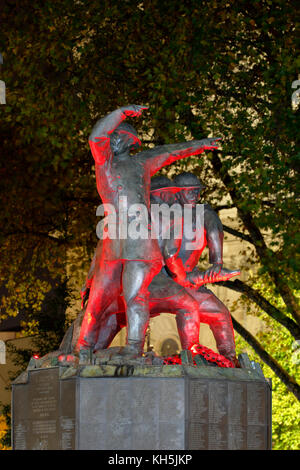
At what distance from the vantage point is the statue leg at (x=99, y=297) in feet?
31.3

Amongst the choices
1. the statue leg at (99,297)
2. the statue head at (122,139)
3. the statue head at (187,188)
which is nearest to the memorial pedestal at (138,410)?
the statue leg at (99,297)

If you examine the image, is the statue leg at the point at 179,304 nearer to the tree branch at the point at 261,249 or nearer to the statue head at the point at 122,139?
the statue head at the point at 122,139

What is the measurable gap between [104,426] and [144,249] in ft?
6.11

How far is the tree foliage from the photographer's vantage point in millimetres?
16094

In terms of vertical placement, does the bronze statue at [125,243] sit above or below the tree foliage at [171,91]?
below

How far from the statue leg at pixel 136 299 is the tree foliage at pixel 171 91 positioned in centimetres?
647

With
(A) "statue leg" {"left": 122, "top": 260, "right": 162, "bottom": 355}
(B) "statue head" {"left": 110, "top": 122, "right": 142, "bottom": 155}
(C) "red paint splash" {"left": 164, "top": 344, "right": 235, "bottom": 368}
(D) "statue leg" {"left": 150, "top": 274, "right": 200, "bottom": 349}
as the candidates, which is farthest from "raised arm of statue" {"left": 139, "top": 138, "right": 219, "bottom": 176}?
(C) "red paint splash" {"left": 164, "top": 344, "right": 235, "bottom": 368}

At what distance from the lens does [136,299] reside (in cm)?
927

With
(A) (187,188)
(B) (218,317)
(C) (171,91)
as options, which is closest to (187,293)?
(B) (218,317)

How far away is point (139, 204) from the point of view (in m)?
9.49

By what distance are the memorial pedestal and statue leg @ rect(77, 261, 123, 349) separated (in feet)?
2.12

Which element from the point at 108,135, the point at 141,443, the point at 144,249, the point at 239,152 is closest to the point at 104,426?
the point at 141,443

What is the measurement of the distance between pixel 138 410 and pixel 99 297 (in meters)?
1.46

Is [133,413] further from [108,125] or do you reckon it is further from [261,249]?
[261,249]
